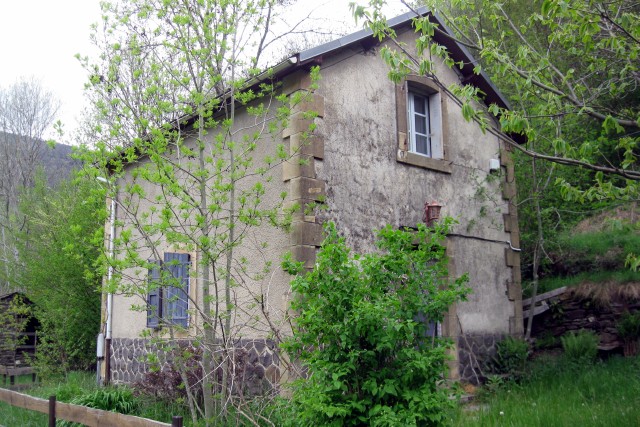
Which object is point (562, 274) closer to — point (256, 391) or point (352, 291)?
point (256, 391)

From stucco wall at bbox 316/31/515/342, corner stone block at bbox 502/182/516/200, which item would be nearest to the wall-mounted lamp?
stucco wall at bbox 316/31/515/342

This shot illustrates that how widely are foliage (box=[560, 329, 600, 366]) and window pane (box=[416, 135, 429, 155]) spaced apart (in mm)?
4099

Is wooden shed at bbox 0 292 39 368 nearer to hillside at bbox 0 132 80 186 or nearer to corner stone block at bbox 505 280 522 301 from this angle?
corner stone block at bbox 505 280 522 301

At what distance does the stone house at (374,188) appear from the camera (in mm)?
8266

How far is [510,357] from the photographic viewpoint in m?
10.6

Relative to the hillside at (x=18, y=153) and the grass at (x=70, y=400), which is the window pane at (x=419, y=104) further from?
the hillside at (x=18, y=153)

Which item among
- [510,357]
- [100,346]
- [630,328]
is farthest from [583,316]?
[100,346]

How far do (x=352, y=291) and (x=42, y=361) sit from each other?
11.5 meters

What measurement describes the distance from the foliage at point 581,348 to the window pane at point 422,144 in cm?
410

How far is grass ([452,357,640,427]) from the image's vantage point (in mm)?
7188

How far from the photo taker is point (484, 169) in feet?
36.9

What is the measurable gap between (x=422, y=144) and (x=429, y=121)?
0.48 m

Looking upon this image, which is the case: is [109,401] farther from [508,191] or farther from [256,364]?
[508,191]

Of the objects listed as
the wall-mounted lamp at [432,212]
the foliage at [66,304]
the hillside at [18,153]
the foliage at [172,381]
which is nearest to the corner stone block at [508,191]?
the wall-mounted lamp at [432,212]
